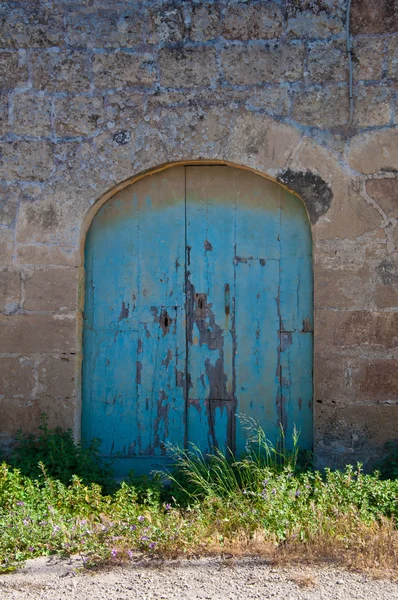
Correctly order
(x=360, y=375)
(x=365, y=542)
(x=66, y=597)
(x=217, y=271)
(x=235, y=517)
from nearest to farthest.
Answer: (x=66, y=597) → (x=365, y=542) → (x=235, y=517) → (x=360, y=375) → (x=217, y=271)

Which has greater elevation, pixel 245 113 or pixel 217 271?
pixel 245 113

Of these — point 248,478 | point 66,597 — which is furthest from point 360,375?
point 66,597

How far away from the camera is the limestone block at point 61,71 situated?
4363 millimetres

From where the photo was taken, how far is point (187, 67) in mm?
4324

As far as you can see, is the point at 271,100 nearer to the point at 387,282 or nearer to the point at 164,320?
the point at 387,282

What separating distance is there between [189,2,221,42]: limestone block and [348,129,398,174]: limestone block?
3.88ft

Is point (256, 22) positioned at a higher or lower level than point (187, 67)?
higher

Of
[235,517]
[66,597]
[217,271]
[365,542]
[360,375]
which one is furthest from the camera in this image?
[217,271]

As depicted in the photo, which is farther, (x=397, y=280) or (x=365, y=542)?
(x=397, y=280)

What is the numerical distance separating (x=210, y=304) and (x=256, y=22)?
1.87 meters

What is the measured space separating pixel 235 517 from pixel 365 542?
65 centimetres

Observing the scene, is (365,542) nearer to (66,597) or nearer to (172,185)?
(66,597)

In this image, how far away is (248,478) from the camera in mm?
3840

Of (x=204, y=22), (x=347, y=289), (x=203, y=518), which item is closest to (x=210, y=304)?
(x=347, y=289)
